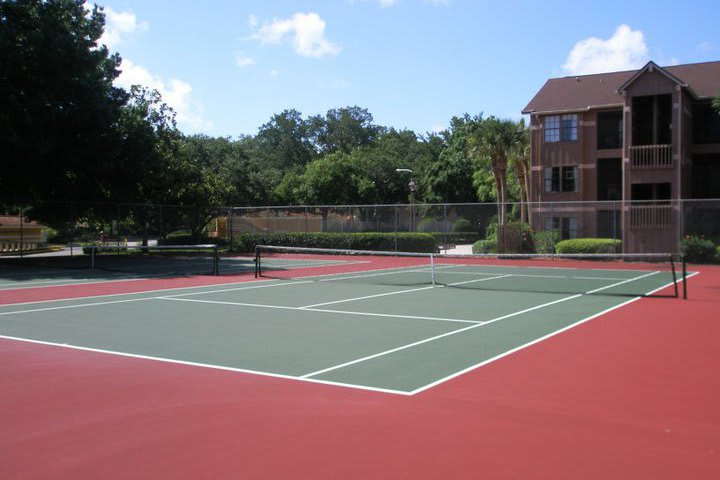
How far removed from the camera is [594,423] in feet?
20.8

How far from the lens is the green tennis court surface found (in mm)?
9047

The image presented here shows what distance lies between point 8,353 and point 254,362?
382 cm

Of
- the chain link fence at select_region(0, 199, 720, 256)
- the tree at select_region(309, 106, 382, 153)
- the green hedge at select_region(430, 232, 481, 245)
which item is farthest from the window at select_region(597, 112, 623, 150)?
the tree at select_region(309, 106, 382, 153)

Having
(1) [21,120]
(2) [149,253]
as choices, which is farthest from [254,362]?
(2) [149,253]

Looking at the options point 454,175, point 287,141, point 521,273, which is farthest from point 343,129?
point 521,273

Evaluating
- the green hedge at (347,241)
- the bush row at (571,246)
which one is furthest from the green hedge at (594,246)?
the green hedge at (347,241)

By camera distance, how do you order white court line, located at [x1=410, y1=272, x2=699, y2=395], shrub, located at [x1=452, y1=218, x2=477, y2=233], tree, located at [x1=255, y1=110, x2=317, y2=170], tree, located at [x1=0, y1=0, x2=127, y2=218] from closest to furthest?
white court line, located at [x1=410, y1=272, x2=699, y2=395] → tree, located at [x1=0, y1=0, x2=127, y2=218] → shrub, located at [x1=452, y1=218, x2=477, y2=233] → tree, located at [x1=255, y1=110, x2=317, y2=170]

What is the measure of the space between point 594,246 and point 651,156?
20.2 ft

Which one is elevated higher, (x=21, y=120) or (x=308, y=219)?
(x=21, y=120)

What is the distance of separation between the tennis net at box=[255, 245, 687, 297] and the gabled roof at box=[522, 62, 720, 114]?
403 inches

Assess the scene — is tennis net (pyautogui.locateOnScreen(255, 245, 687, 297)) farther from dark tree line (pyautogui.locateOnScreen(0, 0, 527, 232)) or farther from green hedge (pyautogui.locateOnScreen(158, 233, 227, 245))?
green hedge (pyautogui.locateOnScreen(158, 233, 227, 245))

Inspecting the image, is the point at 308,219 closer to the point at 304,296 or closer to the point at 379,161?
the point at 304,296

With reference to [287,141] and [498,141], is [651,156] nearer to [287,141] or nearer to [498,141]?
[498,141]

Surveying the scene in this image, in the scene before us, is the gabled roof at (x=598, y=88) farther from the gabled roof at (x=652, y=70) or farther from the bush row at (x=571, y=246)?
the bush row at (x=571, y=246)
